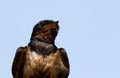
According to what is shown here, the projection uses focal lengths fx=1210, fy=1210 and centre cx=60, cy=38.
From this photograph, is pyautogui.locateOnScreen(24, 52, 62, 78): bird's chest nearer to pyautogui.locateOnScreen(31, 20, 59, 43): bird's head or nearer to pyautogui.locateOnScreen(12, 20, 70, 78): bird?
pyautogui.locateOnScreen(12, 20, 70, 78): bird

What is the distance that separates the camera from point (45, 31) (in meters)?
20.3

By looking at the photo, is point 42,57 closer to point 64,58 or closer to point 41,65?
point 41,65

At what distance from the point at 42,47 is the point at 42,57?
207 mm

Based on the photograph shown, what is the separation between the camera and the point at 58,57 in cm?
2020

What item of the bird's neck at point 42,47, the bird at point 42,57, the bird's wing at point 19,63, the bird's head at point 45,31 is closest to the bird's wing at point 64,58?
the bird at point 42,57

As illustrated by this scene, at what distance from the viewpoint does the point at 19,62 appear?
20234 millimetres

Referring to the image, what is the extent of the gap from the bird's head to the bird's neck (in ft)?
0.21

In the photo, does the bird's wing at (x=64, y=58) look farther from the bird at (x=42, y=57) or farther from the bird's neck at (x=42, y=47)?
the bird's neck at (x=42, y=47)

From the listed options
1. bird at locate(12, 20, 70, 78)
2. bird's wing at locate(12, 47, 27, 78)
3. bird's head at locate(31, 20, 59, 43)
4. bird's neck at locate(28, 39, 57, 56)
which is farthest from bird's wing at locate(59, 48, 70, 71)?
bird's wing at locate(12, 47, 27, 78)

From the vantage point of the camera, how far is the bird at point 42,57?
20047mm

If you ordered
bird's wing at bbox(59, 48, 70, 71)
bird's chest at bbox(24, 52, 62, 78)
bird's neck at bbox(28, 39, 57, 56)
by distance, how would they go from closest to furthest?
bird's chest at bbox(24, 52, 62, 78) < bird's neck at bbox(28, 39, 57, 56) < bird's wing at bbox(59, 48, 70, 71)

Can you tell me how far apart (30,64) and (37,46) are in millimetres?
348

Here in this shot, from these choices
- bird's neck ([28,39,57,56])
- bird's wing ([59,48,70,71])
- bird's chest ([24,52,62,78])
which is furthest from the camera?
bird's wing ([59,48,70,71])

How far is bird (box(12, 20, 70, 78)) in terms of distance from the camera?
20047 millimetres
